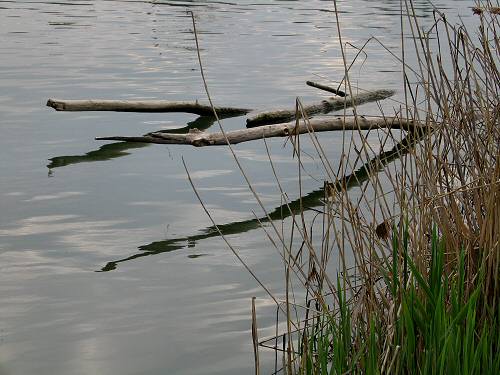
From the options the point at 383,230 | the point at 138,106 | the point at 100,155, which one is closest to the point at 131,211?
the point at 100,155

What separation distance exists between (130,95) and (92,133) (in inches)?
115

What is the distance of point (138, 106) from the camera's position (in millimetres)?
12539

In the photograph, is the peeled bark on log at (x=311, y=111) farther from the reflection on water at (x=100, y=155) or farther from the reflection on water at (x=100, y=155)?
the reflection on water at (x=100, y=155)

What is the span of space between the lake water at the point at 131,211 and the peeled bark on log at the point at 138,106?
0.73ft

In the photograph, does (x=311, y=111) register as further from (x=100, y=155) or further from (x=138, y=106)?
(x=100, y=155)

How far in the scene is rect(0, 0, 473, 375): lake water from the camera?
5.95m

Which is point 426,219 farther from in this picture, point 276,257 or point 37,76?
point 37,76

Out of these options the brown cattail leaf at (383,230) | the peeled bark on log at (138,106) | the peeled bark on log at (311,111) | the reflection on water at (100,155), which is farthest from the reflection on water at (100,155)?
the brown cattail leaf at (383,230)

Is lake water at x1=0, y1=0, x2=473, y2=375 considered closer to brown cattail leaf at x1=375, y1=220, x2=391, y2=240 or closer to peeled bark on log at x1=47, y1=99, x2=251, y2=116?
peeled bark on log at x1=47, y1=99, x2=251, y2=116

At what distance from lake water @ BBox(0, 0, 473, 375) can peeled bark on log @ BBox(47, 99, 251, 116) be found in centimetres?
22

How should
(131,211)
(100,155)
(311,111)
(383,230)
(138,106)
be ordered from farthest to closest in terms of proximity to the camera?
1. (311,111)
2. (138,106)
3. (100,155)
4. (131,211)
5. (383,230)

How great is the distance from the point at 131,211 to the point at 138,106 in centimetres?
390

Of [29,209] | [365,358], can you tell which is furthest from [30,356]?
[29,209]

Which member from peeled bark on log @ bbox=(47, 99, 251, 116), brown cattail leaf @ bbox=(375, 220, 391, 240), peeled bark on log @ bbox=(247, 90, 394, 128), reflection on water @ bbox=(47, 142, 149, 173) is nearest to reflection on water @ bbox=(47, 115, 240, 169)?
reflection on water @ bbox=(47, 142, 149, 173)
